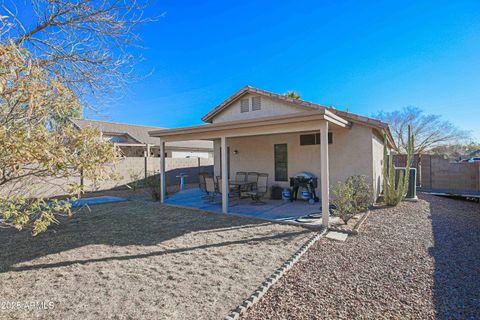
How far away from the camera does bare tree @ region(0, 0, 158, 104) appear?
16.9 feet

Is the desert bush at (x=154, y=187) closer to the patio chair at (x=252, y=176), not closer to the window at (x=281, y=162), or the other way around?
the patio chair at (x=252, y=176)

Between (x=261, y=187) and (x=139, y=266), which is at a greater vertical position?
(x=261, y=187)

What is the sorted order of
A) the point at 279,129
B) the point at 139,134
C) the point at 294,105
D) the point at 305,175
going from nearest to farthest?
the point at 279,129 < the point at 305,175 < the point at 294,105 < the point at 139,134

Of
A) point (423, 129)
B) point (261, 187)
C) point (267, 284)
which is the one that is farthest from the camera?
point (423, 129)

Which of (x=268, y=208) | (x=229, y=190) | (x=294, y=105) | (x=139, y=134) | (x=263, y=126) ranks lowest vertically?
(x=268, y=208)

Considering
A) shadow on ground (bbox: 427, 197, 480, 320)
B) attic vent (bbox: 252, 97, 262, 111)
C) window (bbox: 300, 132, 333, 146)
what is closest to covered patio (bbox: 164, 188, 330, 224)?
window (bbox: 300, 132, 333, 146)

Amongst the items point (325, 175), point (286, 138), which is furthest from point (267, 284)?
point (286, 138)

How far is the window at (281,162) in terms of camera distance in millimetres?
10562

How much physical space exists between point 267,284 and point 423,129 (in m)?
34.1

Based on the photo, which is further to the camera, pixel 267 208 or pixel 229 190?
pixel 229 190

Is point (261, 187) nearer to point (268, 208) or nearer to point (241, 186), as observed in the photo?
point (241, 186)

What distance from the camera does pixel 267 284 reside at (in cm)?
344

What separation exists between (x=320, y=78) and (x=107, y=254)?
15.9 meters

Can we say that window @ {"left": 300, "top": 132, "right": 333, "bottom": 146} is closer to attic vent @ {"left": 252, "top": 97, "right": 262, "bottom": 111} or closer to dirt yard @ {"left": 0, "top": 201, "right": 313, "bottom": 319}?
attic vent @ {"left": 252, "top": 97, "right": 262, "bottom": 111}
